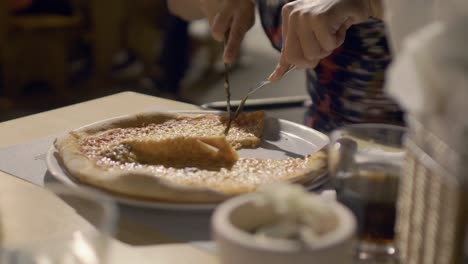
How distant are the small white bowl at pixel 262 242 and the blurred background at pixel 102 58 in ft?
9.69

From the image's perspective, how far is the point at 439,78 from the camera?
474mm

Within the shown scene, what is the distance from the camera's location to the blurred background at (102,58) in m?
3.61

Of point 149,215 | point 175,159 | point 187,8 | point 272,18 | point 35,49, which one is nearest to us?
point 149,215

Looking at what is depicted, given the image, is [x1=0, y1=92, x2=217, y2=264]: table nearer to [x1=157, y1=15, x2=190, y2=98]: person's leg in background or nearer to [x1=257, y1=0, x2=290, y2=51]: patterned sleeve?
[x1=257, y1=0, x2=290, y2=51]: patterned sleeve

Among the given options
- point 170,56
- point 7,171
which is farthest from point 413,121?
point 170,56

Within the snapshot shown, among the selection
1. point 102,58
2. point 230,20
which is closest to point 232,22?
point 230,20

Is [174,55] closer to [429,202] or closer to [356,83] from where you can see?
[356,83]

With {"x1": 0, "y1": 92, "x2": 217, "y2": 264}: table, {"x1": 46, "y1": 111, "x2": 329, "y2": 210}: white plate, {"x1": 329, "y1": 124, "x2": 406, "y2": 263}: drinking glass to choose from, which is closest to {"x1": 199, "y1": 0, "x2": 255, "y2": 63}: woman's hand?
{"x1": 46, "y1": 111, "x2": 329, "y2": 210}: white plate

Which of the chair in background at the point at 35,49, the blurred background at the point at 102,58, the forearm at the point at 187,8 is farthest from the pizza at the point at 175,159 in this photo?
the chair in background at the point at 35,49

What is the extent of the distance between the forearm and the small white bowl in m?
1.14

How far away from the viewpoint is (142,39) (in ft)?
13.4

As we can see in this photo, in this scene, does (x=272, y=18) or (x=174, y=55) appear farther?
(x=174, y=55)

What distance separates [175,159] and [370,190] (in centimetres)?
43

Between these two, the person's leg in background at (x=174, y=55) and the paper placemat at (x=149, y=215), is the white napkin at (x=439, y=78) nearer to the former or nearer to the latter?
the paper placemat at (x=149, y=215)
